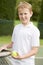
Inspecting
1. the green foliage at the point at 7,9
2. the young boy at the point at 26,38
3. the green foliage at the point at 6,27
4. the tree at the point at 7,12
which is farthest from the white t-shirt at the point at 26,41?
the green foliage at the point at 7,9

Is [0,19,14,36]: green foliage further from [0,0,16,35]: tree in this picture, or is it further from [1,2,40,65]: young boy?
[1,2,40,65]: young boy

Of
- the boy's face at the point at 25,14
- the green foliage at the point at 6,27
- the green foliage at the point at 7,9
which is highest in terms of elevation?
the boy's face at the point at 25,14

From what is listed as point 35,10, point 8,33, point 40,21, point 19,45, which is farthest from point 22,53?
point 35,10

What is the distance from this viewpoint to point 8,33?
15.2 m

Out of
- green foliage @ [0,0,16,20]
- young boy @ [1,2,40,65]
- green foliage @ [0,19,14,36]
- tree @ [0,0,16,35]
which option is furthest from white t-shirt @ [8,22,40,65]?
green foliage @ [0,0,16,20]

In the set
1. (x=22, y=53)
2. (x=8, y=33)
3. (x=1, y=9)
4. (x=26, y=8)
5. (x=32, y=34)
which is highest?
(x=26, y=8)

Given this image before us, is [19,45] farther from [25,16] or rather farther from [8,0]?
[8,0]

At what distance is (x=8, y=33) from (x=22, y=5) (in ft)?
39.0

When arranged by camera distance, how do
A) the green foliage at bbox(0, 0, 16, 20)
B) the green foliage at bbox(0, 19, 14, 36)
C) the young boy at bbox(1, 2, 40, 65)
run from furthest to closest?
1. the green foliage at bbox(0, 0, 16, 20)
2. the green foliage at bbox(0, 19, 14, 36)
3. the young boy at bbox(1, 2, 40, 65)

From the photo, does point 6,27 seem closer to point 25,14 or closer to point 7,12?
point 7,12

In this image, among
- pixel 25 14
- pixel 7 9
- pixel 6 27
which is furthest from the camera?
pixel 7 9

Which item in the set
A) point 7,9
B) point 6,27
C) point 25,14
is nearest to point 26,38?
point 25,14

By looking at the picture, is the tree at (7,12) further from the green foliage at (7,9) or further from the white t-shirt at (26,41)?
the white t-shirt at (26,41)

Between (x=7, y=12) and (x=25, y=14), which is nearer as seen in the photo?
(x=25, y=14)
